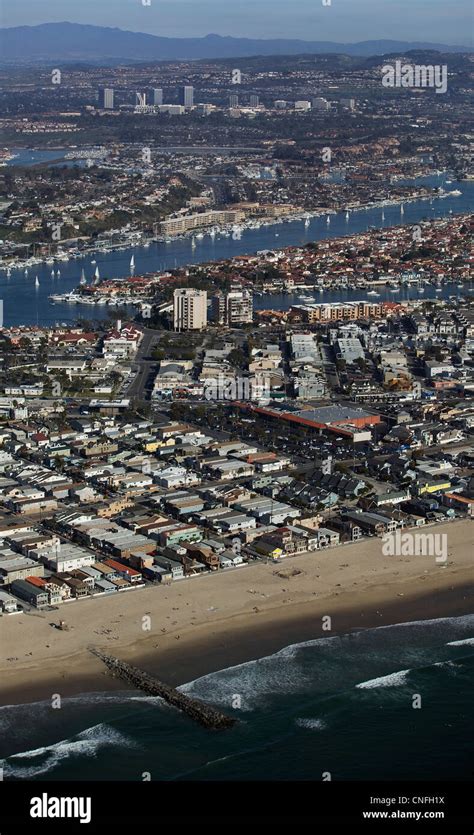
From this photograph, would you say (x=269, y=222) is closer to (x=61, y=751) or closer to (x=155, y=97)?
(x=61, y=751)

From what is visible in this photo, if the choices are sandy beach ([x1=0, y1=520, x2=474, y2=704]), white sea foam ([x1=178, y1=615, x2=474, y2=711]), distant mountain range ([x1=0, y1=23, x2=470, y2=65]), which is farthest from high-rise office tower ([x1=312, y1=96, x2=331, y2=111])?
white sea foam ([x1=178, y1=615, x2=474, y2=711])

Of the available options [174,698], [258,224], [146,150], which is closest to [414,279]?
[258,224]

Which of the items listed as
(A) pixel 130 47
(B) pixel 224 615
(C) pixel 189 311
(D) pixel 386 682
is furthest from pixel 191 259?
(A) pixel 130 47

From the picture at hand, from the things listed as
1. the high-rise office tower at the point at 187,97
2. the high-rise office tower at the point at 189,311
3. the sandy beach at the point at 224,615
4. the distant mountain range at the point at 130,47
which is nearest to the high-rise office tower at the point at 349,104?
the high-rise office tower at the point at 187,97

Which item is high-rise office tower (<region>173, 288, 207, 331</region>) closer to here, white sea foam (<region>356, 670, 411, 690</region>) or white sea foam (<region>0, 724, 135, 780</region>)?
white sea foam (<region>356, 670, 411, 690</region>)

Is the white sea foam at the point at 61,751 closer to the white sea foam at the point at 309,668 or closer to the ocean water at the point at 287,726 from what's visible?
the ocean water at the point at 287,726

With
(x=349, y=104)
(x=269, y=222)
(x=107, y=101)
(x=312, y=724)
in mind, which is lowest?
(x=312, y=724)
